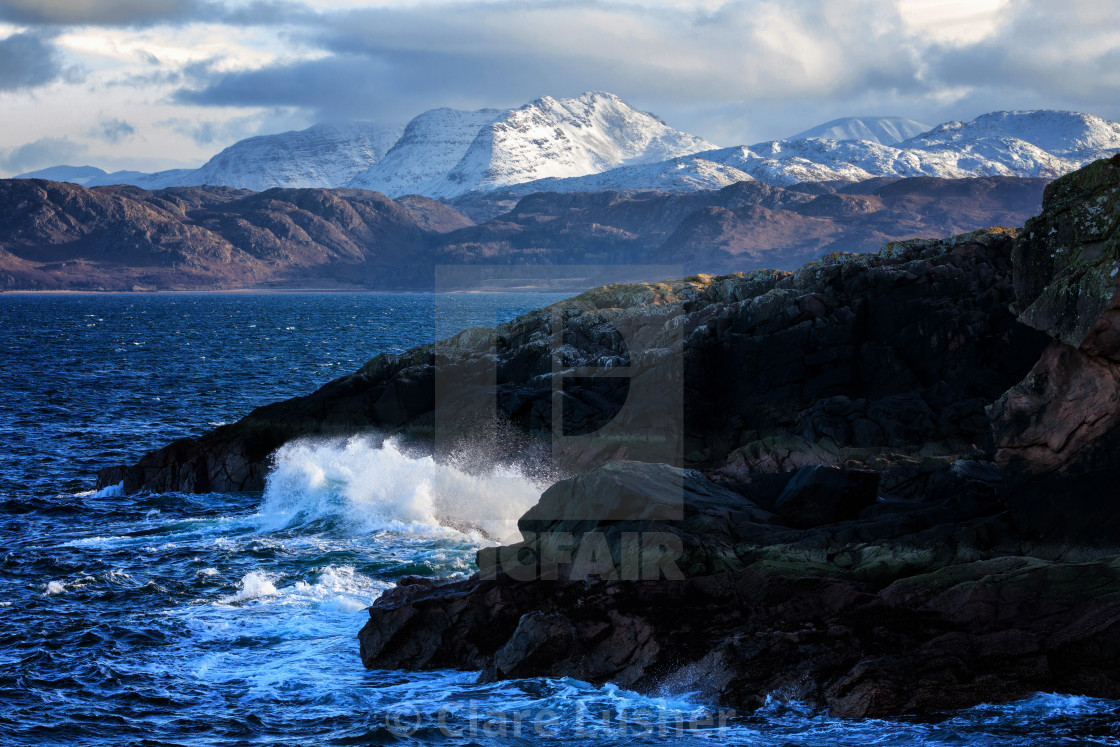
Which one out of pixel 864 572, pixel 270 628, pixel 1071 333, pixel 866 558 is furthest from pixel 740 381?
pixel 270 628

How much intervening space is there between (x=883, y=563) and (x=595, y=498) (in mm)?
5505

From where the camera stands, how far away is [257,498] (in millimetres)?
33469

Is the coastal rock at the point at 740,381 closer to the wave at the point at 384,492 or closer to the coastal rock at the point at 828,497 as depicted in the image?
the wave at the point at 384,492

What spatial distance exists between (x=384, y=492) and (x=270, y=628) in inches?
436

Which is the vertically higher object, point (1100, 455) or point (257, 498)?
point (1100, 455)

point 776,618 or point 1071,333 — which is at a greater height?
point 1071,333

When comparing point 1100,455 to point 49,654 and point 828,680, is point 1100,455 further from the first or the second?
point 49,654

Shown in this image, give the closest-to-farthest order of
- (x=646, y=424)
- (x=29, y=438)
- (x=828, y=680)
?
(x=828, y=680) < (x=646, y=424) < (x=29, y=438)

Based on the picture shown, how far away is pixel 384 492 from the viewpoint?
3159 centimetres

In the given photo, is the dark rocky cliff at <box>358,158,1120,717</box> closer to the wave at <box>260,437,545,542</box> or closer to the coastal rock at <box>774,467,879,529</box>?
the coastal rock at <box>774,467,879,529</box>

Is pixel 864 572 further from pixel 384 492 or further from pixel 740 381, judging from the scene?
pixel 384 492

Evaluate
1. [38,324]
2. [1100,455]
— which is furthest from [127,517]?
[38,324]

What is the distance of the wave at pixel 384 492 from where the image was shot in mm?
29016

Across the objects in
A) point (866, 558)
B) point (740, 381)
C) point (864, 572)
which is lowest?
point (864, 572)
